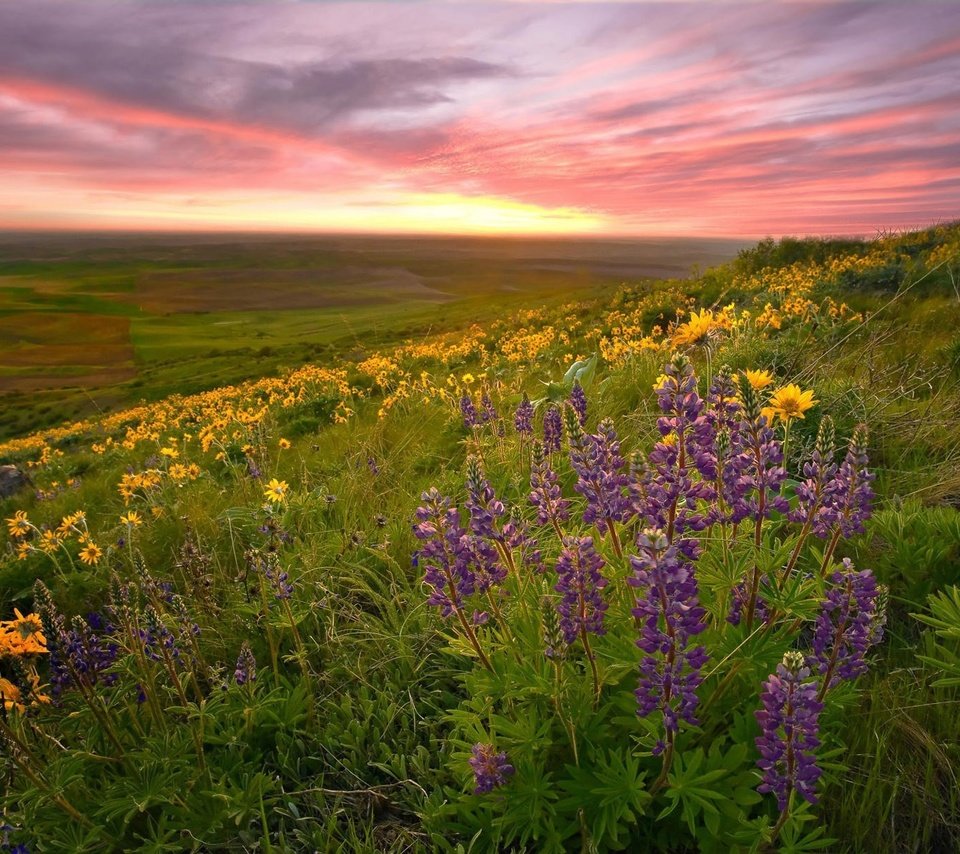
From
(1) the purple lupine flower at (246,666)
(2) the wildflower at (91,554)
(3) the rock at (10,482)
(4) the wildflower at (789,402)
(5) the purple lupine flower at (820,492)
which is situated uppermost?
(4) the wildflower at (789,402)

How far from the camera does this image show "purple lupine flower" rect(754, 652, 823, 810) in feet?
4.43

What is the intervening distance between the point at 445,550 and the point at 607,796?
0.83 meters

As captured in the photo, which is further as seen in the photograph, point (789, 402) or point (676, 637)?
point (789, 402)

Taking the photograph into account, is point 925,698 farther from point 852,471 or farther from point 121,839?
point 121,839

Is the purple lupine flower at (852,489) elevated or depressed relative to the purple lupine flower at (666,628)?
elevated

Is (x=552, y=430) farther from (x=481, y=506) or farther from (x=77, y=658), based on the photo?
(x=77, y=658)

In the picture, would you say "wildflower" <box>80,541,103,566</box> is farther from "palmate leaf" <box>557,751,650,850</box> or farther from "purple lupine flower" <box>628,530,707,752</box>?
"purple lupine flower" <box>628,530,707,752</box>

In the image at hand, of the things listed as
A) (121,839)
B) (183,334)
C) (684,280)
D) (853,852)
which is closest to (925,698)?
(853,852)

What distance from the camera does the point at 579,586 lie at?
167 cm

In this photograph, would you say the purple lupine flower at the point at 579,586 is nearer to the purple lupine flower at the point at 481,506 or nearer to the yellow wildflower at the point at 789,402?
the purple lupine flower at the point at 481,506

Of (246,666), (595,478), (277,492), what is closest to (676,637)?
(595,478)

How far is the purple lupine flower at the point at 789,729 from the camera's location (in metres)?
1.35

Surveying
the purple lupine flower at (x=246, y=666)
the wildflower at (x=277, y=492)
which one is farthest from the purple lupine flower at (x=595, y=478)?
the wildflower at (x=277, y=492)

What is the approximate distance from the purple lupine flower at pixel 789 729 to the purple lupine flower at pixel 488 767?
0.73m
